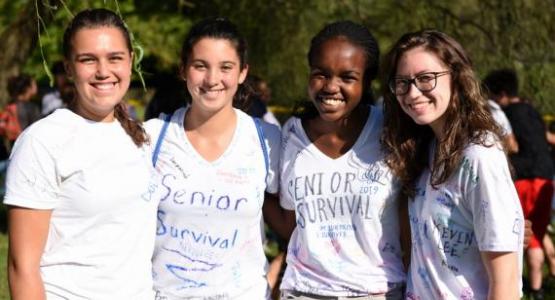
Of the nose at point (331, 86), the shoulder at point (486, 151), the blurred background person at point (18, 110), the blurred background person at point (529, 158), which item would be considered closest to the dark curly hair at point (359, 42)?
the nose at point (331, 86)

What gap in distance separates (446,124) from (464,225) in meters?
0.36

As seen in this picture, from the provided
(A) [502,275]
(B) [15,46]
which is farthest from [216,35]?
(B) [15,46]

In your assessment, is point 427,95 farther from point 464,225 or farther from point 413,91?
point 464,225

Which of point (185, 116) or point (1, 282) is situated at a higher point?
point (185, 116)

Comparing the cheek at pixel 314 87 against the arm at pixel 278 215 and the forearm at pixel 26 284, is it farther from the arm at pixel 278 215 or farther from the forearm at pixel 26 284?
the forearm at pixel 26 284

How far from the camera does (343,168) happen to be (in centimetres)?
341

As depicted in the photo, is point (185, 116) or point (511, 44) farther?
point (511, 44)

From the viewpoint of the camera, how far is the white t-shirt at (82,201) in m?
2.85

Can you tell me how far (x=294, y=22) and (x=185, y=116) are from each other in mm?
6920

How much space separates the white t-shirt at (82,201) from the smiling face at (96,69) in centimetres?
7

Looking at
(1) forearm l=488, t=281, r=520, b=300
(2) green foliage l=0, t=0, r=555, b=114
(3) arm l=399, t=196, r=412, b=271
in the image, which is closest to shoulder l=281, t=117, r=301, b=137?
(3) arm l=399, t=196, r=412, b=271

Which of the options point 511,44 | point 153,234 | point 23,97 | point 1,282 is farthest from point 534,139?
point 23,97

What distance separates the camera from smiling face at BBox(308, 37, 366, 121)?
3.40 m

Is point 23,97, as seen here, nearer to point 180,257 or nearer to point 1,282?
point 1,282
